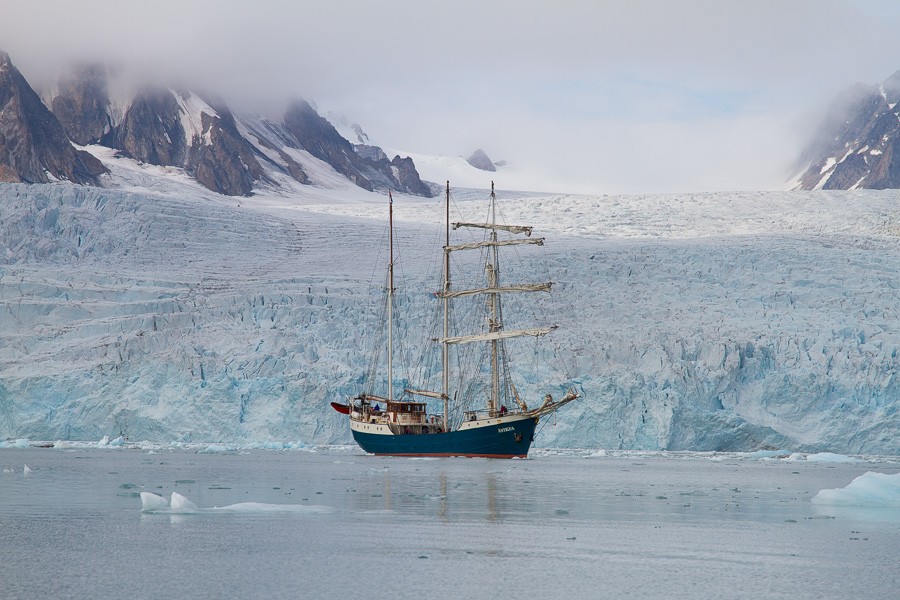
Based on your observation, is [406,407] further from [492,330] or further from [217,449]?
[217,449]

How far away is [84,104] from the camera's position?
81562 mm

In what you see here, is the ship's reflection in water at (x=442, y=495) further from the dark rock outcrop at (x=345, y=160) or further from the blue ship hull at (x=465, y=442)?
the dark rock outcrop at (x=345, y=160)

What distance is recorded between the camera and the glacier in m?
28.1

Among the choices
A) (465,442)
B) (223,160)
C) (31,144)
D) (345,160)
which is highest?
(345,160)

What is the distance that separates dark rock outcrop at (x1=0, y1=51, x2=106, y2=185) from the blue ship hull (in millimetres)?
41390

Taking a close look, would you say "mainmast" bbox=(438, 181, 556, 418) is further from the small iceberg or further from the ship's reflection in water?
the small iceberg

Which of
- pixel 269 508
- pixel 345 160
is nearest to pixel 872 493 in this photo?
pixel 269 508

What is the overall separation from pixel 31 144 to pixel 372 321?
42369 millimetres

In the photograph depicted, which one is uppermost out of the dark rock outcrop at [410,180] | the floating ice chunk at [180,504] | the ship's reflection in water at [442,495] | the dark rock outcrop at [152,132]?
the dark rock outcrop at [152,132]

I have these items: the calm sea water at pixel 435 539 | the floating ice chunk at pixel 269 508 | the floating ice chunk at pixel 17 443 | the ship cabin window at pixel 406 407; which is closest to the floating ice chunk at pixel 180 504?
the calm sea water at pixel 435 539

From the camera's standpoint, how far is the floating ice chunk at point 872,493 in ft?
51.9

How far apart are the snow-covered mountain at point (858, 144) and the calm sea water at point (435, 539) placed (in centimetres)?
10121

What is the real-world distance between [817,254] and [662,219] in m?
9.06

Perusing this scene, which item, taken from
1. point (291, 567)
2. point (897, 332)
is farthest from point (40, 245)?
point (291, 567)
